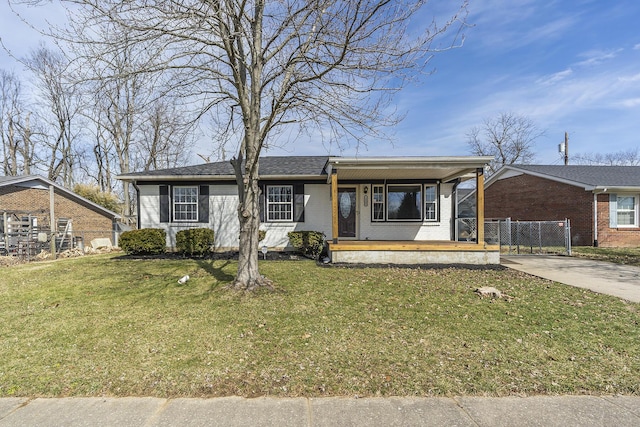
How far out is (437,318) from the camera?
4.78 meters

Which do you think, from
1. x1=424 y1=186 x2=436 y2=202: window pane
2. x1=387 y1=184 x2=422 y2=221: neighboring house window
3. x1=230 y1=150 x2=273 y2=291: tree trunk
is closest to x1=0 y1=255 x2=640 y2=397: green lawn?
x1=230 y1=150 x2=273 y2=291: tree trunk

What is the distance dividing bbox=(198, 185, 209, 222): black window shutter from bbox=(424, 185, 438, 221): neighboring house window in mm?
8387

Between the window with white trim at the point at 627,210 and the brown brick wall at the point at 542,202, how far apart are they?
58.4 inches

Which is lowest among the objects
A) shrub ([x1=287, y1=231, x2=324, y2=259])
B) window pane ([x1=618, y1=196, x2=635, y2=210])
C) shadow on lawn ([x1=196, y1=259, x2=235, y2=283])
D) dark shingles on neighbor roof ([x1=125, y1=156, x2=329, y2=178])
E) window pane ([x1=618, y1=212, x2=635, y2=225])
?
shadow on lawn ([x1=196, y1=259, x2=235, y2=283])

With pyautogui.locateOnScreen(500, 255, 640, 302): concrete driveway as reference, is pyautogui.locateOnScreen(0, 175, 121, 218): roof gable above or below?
above

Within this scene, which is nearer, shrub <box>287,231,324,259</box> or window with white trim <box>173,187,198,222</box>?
shrub <box>287,231,324,259</box>

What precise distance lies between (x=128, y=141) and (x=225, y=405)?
27.0 meters

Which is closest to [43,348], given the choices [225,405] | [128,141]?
[225,405]

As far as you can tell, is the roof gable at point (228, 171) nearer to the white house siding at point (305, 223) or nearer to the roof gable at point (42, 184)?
the white house siding at point (305, 223)

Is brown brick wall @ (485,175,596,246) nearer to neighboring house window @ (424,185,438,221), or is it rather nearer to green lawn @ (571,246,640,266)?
green lawn @ (571,246,640,266)

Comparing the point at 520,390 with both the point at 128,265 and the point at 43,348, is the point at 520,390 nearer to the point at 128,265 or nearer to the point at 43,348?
the point at 43,348

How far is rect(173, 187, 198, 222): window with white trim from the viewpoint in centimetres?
1192

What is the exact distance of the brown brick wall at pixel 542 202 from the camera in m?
14.9

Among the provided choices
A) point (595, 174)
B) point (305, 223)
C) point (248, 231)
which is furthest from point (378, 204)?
point (595, 174)
